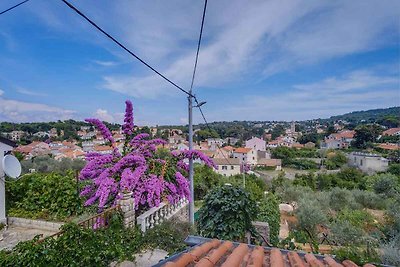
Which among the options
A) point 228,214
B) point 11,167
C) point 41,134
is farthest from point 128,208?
point 41,134

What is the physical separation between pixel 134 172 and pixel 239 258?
448 centimetres

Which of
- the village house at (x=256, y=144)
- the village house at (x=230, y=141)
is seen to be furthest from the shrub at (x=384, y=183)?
the village house at (x=230, y=141)

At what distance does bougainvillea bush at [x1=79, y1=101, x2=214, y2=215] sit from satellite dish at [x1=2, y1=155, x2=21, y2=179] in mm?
1888

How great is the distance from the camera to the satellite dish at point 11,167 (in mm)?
7070

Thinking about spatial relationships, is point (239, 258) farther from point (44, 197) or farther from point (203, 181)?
point (203, 181)

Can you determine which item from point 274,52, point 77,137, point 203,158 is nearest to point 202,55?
point 203,158

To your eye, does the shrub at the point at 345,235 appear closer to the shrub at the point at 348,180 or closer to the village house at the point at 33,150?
the shrub at the point at 348,180

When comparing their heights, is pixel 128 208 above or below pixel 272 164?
above

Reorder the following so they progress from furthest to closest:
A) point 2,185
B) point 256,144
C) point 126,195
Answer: point 256,144
point 2,185
point 126,195

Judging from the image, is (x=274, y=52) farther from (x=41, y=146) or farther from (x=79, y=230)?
(x=41, y=146)

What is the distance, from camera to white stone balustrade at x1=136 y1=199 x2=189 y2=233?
6.09m

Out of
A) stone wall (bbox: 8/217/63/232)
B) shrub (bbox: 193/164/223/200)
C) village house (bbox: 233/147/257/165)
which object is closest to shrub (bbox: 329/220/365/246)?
shrub (bbox: 193/164/223/200)

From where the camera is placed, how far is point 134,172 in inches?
260

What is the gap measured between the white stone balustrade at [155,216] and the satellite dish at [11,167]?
4063 millimetres
